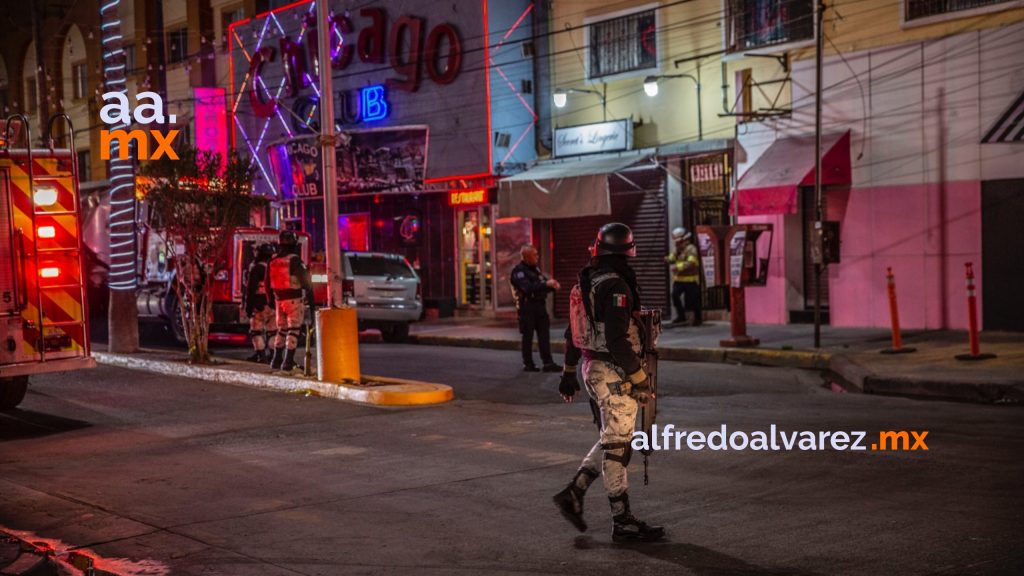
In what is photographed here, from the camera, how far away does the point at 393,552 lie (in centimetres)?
649

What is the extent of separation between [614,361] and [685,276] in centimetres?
1455

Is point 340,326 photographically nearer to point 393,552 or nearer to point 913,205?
point 393,552

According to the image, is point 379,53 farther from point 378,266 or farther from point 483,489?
point 483,489

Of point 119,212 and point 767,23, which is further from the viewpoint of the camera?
point 767,23

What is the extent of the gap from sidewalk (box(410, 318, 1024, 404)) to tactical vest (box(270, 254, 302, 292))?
5.51 metres

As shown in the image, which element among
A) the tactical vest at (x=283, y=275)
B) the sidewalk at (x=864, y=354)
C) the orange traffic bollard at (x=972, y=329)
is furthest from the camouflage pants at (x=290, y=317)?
the orange traffic bollard at (x=972, y=329)

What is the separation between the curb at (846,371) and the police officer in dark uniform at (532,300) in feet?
5.28

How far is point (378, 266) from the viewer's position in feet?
71.2

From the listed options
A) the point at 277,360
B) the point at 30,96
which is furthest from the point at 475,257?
the point at 30,96

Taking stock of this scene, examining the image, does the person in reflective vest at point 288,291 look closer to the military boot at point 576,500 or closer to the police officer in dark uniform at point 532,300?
the police officer in dark uniform at point 532,300

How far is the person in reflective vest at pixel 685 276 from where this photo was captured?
67.8 ft

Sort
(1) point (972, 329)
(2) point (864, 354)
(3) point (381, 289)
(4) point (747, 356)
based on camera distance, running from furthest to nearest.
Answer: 1. (3) point (381, 289)
2. (4) point (747, 356)
3. (2) point (864, 354)
4. (1) point (972, 329)

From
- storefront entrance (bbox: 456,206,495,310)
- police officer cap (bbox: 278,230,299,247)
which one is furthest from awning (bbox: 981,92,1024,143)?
storefront entrance (bbox: 456,206,495,310)

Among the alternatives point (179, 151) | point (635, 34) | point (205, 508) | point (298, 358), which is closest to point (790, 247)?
point (635, 34)
